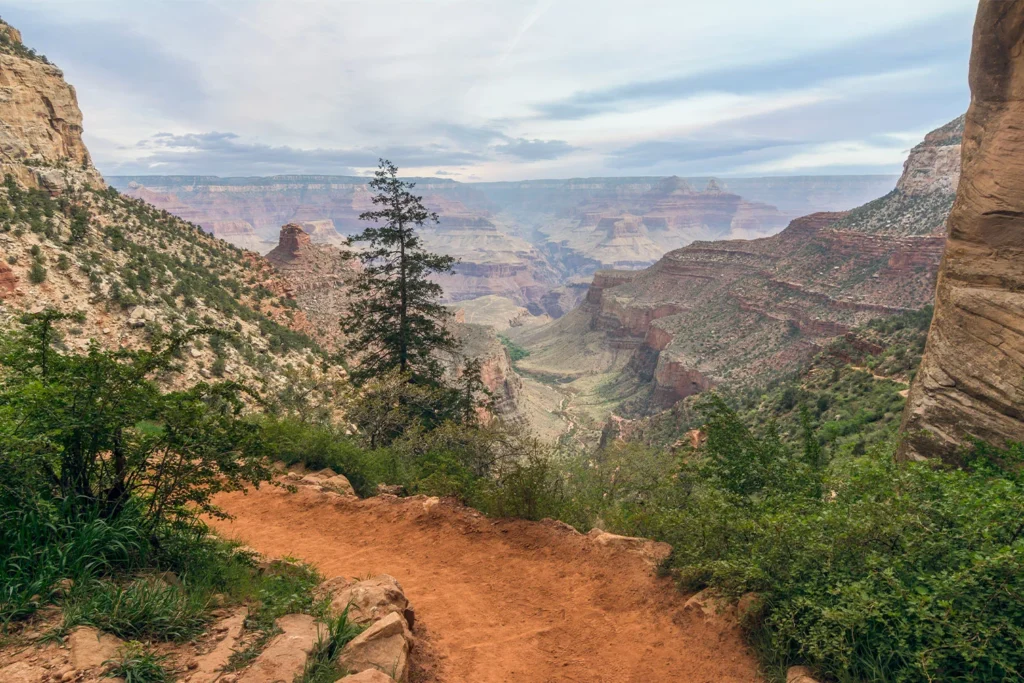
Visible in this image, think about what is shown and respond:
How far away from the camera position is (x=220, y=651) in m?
4.72

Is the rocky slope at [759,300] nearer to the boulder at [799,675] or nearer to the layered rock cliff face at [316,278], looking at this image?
the layered rock cliff face at [316,278]

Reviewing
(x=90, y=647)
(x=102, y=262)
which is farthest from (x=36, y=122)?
(x=90, y=647)

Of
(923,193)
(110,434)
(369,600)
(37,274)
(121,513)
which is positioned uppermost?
(923,193)

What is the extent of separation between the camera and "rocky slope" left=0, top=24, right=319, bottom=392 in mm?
20453

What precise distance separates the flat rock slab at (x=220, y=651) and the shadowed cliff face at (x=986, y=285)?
1010 cm

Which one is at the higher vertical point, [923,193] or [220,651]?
[923,193]

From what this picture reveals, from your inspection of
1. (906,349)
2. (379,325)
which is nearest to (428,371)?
(379,325)

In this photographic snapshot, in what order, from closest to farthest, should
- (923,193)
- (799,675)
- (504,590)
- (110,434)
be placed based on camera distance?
1. (799,675)
2. (110,434)
3. (504,590)
4. (923,193)

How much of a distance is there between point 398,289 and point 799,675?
16855 mm

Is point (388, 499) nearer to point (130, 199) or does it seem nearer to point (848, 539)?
point (848, 539)

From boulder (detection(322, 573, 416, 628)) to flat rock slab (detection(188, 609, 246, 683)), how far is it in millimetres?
957

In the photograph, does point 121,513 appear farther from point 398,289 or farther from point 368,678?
point 398,289

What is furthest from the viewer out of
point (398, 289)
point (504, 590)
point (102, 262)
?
point (102, 262)

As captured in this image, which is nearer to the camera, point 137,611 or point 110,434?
point 137,611
